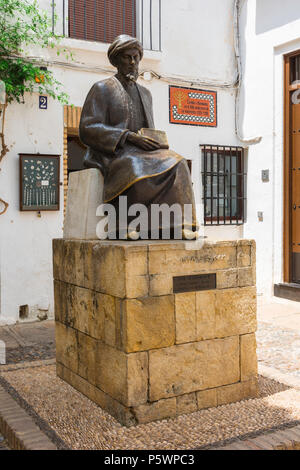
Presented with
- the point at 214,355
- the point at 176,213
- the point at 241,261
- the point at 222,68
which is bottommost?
the point at 214,355

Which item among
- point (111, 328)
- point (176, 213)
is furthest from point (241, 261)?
point (111, 328)

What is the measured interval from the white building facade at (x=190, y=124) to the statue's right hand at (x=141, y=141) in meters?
2.84

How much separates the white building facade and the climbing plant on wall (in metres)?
0.12

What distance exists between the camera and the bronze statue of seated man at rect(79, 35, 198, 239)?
3480 mm

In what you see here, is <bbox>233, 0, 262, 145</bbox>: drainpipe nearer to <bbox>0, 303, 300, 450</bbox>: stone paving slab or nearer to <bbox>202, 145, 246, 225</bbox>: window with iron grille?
<bbox>202, 145, 246, 225</bbox>: window with iron grille

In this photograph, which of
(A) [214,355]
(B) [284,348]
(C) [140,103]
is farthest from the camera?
(B) [284,348]

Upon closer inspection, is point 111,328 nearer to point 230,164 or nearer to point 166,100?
point 166,100

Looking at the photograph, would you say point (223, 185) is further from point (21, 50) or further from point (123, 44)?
point (123, 44)

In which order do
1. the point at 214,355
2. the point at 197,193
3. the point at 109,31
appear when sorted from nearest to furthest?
the point at 214,355 < the point at 109,31 < the point at 197,193

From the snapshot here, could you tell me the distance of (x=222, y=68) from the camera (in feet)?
25.1

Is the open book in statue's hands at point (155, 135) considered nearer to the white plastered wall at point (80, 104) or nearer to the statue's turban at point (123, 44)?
the statue's turban at point (123, 44)

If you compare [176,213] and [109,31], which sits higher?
[109,31]

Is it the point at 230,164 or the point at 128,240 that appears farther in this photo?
the point at 230,164

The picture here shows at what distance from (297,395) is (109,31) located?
5412 millimetres
